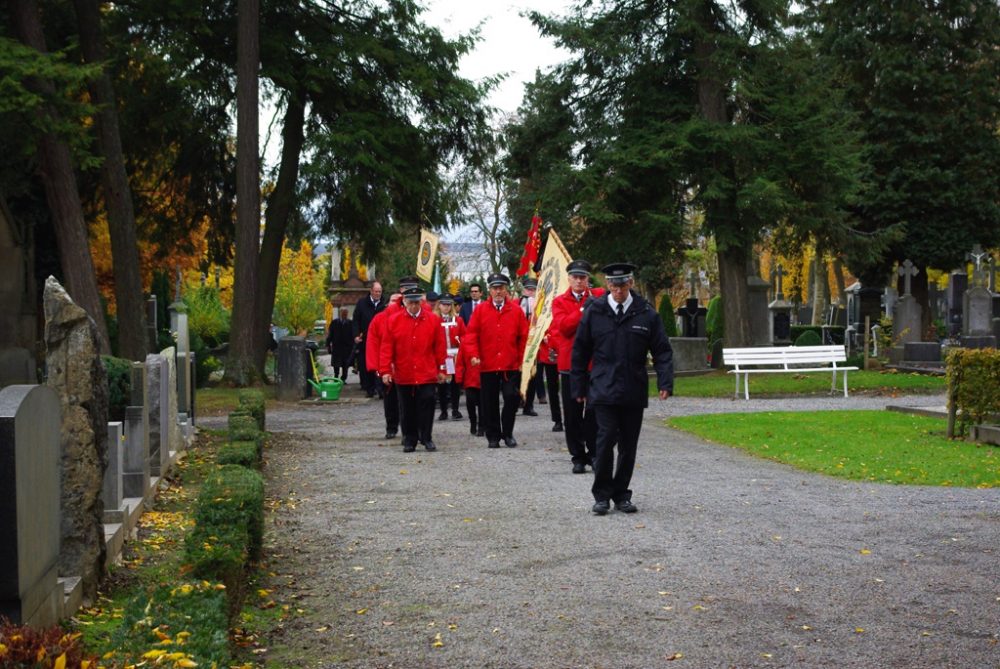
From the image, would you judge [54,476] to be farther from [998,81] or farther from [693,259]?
[693,259]

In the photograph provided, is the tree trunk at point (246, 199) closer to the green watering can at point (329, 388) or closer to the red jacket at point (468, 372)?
the green watering can at point (329, 388)

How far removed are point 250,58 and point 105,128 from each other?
346cm

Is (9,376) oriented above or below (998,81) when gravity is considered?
below

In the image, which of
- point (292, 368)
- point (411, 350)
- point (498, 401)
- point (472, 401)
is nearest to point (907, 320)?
point (292, 368)

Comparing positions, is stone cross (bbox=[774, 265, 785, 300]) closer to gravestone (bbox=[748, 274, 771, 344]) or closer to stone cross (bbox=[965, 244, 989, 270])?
stone cross (bbox=[965, 244, 989, 270])

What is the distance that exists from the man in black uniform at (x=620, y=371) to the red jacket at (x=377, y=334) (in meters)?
5.44

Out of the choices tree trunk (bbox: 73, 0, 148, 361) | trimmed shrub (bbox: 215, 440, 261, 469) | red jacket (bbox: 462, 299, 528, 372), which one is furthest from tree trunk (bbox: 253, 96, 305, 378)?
trimmed shrub (bbox: 215, 440, 261, 469)

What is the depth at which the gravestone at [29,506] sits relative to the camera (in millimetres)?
5145

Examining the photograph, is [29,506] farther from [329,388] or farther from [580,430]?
[329,388]

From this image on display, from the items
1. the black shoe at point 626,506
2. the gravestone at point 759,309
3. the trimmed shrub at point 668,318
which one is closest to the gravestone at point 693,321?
the trimmed shrub at point 668,318

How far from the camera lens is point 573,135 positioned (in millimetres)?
32812

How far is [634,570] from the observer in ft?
25.8

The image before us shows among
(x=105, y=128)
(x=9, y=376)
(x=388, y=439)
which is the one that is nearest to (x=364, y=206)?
(x=105, y=128)

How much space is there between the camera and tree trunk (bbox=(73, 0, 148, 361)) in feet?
81.5
